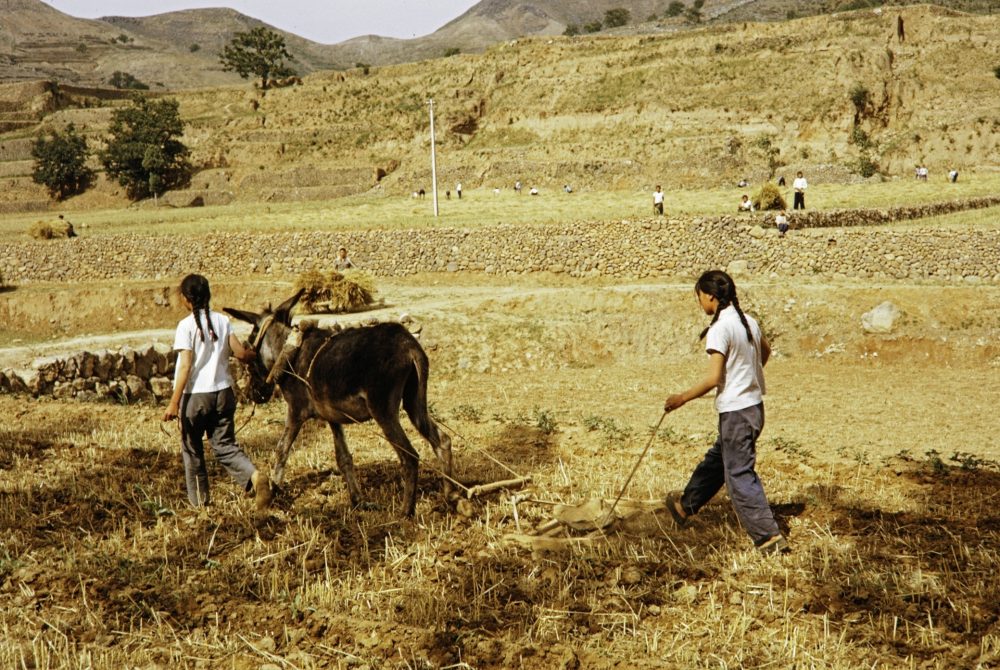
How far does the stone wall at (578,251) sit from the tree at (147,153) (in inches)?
1262

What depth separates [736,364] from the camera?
5.57m

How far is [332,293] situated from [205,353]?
16364 millimetres

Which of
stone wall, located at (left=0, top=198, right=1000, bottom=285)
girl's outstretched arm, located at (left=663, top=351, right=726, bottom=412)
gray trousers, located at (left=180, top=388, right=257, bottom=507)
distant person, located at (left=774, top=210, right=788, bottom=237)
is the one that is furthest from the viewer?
distant person, located at (left=774, top=210, right=788, bottom=237)

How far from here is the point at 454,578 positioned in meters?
5.55

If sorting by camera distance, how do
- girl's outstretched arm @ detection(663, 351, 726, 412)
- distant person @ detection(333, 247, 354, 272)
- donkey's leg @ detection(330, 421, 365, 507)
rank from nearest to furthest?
1. girl's outstretched arm @ detection(663, 351, 726, 412)
2. donkey's leg @ detection(330, 421, 365, 507)
3. distant person @ detection(333, 247, 354, 272)

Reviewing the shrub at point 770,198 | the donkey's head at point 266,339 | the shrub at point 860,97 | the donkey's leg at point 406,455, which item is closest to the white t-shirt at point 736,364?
the donkey's leg at point 406,455

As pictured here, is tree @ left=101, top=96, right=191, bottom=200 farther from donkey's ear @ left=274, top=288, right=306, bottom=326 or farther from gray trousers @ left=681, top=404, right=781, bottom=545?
gray trousers @ left=681, top=404, right=781, bottom=545

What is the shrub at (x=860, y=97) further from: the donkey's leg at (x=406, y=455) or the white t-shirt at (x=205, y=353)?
the white t-shirt at (x=205, y=353)

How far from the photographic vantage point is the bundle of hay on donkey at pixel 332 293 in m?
→ 22.5

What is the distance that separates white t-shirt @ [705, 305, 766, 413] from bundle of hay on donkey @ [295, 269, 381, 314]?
59.8 ft

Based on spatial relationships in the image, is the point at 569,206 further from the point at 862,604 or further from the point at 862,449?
the point at 862,604

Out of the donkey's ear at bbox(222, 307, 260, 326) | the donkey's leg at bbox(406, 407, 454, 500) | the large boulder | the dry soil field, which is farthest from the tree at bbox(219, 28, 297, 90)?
the donkey's leg at bbox(406, 407, 454, 500)

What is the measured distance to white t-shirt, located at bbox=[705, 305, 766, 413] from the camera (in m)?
5.51

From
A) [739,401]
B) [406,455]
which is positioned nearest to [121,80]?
[406,455]
